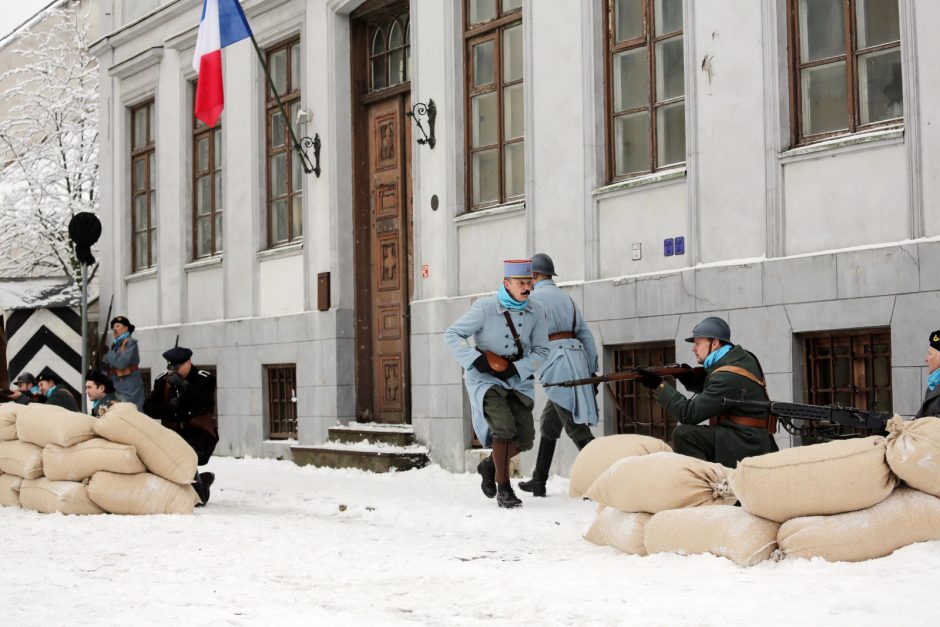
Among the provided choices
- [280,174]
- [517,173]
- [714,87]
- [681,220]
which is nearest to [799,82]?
[714,87]

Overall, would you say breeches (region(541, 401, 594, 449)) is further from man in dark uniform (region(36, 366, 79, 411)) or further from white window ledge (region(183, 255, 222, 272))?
white window ledge (region(183, 255, 222, 272))

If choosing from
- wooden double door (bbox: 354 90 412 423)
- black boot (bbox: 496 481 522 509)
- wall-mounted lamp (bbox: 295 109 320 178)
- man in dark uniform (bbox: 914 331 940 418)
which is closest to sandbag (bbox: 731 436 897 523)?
man in dark uniform (bbox: 914 331 940 418)

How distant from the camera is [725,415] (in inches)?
347

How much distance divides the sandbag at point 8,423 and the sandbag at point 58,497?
31.2 inches

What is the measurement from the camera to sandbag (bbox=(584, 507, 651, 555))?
7.69 meters

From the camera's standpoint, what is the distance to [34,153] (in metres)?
28.7

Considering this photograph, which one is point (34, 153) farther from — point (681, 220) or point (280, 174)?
point (681, 220)

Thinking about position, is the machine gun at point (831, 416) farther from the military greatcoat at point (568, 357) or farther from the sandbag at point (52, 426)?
the sandbag at point (52, 426)

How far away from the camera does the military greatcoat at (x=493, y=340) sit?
10430 millimetres

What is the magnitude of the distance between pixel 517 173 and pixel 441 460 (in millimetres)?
2870

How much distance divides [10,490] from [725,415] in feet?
18.4

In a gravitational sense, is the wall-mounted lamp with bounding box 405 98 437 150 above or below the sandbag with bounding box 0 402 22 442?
above

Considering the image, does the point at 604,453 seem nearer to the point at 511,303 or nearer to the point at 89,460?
the point at 511,303

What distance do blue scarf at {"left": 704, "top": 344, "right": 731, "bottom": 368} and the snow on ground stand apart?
4.06 feet
